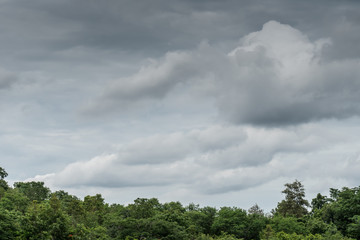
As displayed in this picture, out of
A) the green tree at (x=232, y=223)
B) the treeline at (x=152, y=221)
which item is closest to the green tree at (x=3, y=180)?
the treeline at (x=152, y=221)

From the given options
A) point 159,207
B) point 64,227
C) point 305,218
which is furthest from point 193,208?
point 64,227

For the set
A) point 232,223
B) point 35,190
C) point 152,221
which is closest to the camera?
point 152,221

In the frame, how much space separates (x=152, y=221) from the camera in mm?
62938

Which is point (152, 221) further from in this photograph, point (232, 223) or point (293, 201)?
point (293, 201)

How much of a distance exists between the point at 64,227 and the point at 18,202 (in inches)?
1156

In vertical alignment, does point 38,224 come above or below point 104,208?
below

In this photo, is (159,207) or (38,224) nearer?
(38,224)

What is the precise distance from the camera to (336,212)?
3285 inches

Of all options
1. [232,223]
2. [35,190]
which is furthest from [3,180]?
[232,223]

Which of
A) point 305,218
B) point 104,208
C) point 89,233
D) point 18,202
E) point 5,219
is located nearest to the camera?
point 5,219

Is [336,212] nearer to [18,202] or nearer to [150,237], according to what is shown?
[150,237]

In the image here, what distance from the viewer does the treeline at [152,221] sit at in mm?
47531

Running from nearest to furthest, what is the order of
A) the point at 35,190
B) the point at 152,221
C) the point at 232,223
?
1. the point at 152,221
2. the point at 232,223
3. the point at 35,190

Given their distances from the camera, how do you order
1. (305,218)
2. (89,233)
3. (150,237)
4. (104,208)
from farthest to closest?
(305,218) < (104,208) < (150,237) < (89,233)
